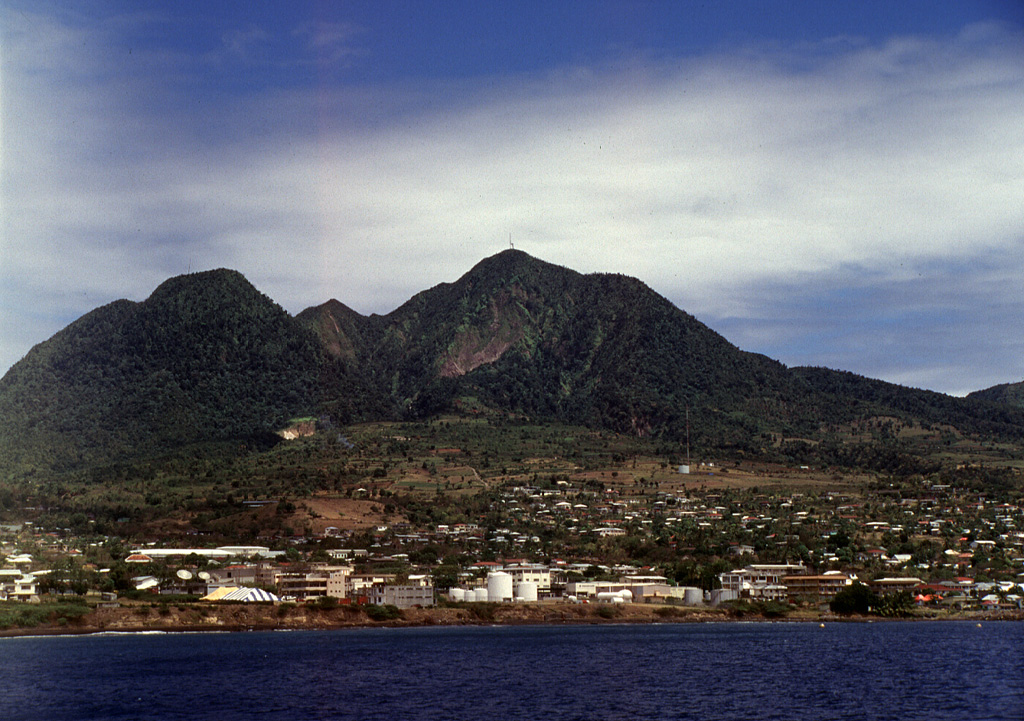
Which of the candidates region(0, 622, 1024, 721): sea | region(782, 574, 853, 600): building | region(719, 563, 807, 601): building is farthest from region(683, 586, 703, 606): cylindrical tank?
region(0, 622, 1024, 721): sea

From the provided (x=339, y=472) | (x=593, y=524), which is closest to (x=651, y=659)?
(x=593, y=524)

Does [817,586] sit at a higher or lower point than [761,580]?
lower

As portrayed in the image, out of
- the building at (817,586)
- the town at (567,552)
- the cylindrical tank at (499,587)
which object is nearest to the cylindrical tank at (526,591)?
the town at (567,552)

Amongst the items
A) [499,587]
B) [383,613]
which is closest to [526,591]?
[499,587]

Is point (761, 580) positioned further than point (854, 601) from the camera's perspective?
Yes

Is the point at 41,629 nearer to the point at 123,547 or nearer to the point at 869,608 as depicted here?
the point at 123,547

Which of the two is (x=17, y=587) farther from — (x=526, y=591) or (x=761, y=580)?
(x=761, y=580)
